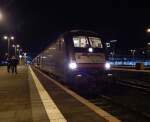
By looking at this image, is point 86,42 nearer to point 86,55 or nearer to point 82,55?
point 86,55

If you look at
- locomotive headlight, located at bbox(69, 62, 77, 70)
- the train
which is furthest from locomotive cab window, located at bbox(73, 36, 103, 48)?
locomotive headlight, located at bbox(69, 62, 77, 70)

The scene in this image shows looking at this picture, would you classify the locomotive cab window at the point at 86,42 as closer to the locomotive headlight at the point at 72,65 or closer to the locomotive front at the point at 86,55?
the locomotive front at the point at 86,55

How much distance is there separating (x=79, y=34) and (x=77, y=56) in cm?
166

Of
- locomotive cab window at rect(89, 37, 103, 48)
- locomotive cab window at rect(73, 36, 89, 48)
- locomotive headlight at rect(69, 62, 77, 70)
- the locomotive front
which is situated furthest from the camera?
locomotive cab window at rect(89, 37, 103, 48)

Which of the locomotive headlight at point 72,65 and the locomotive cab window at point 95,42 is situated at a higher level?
the locomotive cab window at point 95,42

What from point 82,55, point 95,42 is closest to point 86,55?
point 82,55

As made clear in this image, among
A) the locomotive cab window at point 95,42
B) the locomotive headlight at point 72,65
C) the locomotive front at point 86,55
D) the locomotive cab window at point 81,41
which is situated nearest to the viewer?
the locomotive headlight at point 72,65

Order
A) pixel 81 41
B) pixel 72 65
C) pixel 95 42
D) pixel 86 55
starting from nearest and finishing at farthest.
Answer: pixel 72 65 → pixel 86 55 → pixel 81 41 → pixel 95 42

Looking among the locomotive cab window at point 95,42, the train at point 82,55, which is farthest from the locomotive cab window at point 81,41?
the locomotive cab window at point 95,42

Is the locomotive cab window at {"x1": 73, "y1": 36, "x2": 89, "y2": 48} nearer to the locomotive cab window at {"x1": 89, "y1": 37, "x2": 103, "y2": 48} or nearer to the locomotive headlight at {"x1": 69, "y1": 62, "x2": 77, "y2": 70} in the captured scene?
the locomotive cab window at {"x1": 89, "y1": 37, "x2": 103, "y2": 48}

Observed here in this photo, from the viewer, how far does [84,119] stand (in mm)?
8789

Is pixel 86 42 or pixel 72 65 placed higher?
pixel 86 42

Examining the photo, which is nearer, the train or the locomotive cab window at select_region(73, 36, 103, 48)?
the train

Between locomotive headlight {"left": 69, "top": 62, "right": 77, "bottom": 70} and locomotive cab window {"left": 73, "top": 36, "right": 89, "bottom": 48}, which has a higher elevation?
locomotive cab window {"left": 73, "top": 36, "right": 89, "bottom": 48}
